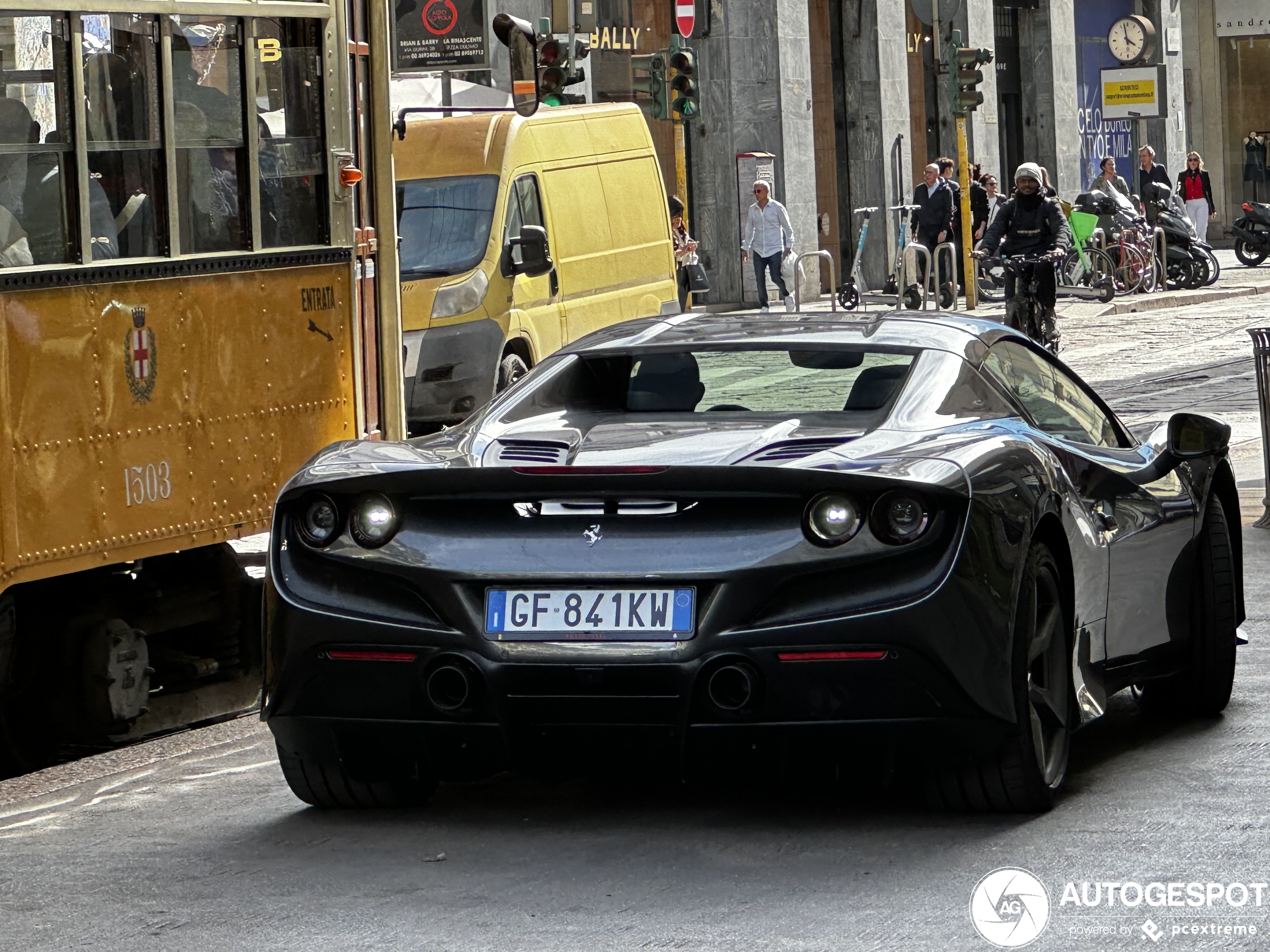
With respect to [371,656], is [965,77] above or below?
above

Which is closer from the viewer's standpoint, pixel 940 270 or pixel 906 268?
pixel 940 270

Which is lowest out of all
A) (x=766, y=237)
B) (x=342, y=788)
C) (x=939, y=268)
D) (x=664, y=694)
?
(x=342, y=788)

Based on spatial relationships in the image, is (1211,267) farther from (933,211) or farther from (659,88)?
(659,88)

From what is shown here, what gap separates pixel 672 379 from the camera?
247 inches

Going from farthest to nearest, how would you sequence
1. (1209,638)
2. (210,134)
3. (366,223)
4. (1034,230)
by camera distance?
(1034,230)
(366,223)
(210,134)
(1209,638)

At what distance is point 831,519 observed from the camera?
5.21 m

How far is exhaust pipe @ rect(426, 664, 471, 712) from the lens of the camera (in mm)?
5312

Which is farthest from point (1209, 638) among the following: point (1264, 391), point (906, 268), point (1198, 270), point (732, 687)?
point (1198, 270)

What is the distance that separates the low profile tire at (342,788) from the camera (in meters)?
5.80

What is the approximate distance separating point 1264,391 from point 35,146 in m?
6.50

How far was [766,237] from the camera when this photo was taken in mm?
30000

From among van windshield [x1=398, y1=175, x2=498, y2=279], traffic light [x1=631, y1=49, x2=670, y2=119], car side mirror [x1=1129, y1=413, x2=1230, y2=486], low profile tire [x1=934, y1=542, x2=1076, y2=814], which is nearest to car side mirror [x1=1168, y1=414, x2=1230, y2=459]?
car side mirror [x1=1129, y1=413, x2=1230, y2=486]

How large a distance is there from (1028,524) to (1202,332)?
2241cm

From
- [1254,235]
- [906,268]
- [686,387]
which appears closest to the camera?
[686,387]
